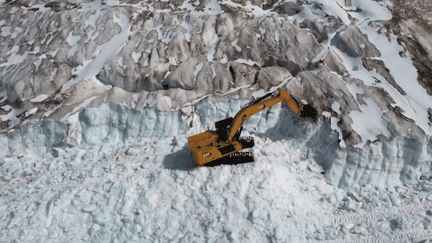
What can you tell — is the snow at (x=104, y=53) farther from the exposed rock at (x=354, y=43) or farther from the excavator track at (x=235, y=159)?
the exposed rock at (x=354, y=43)

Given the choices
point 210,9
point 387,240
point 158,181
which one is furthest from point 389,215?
point 210,9

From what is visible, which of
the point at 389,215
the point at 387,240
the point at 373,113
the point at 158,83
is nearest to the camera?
the point at 387,240

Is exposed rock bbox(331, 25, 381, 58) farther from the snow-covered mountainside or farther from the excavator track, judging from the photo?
the excavator track

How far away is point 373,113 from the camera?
1270 centimetres

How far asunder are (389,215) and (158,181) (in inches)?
315

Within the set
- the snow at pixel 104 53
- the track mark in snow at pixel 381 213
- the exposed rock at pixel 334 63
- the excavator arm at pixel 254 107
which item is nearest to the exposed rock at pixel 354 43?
the exposed rock at pixel 334 63

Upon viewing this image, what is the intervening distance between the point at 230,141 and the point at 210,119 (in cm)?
229

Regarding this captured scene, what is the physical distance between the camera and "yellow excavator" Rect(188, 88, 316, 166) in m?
11.7

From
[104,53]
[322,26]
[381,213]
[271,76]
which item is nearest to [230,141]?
[271,76]

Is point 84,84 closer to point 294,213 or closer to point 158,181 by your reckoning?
point 158,181

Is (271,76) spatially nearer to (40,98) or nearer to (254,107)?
(254,107)

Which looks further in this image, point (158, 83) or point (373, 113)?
point (158, 83)

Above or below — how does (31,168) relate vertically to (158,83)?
below

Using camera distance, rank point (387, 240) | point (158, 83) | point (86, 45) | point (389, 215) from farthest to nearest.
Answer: point (86, 45), point (158, 83), point (389, 215), point (387, 240)
